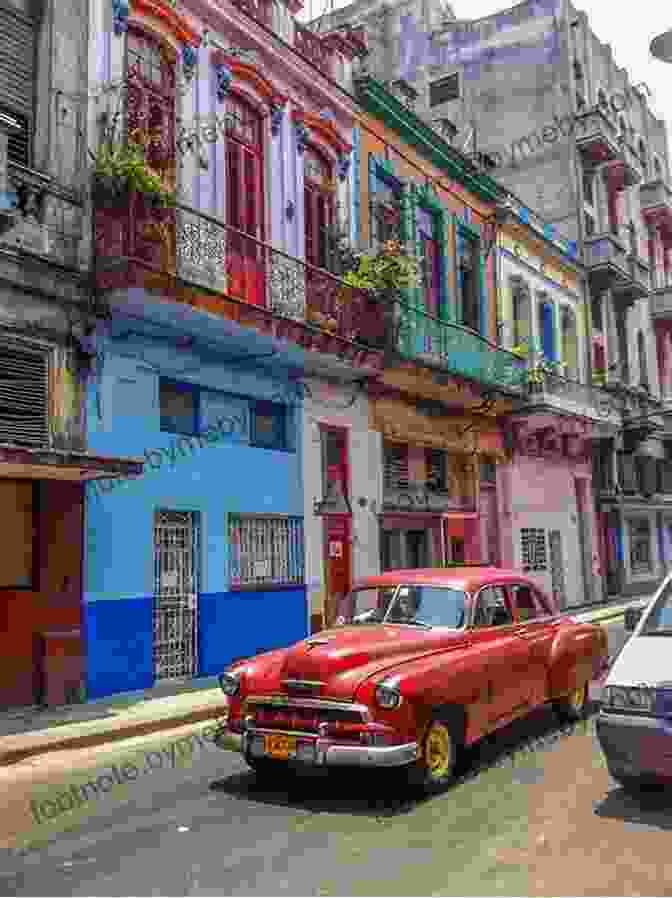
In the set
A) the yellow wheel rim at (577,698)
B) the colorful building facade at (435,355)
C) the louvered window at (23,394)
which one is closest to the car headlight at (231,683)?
the yellow wheel rim at (577,698)

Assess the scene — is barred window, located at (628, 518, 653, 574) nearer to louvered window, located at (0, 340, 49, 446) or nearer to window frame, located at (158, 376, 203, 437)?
window frame, located at (158, 376, 203, 437)

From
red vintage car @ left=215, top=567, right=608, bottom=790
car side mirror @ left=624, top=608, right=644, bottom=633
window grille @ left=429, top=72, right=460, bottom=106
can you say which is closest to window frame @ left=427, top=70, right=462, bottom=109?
window grille @ left=429, top=72, right=460, bottom=106

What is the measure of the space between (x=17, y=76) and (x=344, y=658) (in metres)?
9.04

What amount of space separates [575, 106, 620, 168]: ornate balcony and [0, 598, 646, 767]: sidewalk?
71.8 ft

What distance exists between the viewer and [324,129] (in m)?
16.3

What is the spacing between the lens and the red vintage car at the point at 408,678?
589 cm

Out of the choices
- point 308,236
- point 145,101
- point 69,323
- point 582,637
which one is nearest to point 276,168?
point 308,236

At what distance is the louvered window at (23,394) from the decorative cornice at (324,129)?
25.2 ft

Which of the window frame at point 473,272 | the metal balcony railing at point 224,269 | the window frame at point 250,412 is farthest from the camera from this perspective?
the window frame at point 473,272

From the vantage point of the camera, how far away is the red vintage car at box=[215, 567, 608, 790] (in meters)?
5.89

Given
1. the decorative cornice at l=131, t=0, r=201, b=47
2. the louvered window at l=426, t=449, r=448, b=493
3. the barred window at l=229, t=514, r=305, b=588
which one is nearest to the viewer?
the decorative cornice at l=131, t=0, r=201, b=47

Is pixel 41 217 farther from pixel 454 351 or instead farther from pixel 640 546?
pixel 640 546

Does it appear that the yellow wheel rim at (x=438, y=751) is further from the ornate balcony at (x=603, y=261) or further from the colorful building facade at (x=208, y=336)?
the ornate balcony at (x=603, y=261)

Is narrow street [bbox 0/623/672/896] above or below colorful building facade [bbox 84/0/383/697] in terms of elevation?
below
